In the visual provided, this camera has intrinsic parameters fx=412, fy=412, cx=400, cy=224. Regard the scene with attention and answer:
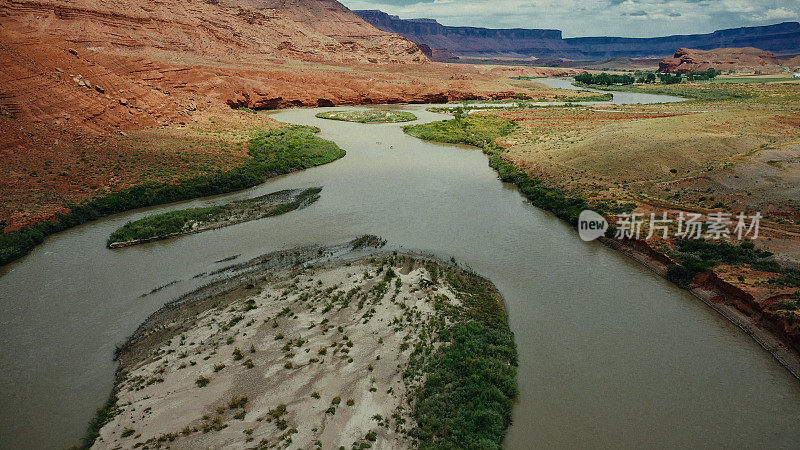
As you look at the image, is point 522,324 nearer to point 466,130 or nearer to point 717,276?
point 717,276

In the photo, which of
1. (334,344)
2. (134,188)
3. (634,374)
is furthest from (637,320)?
(134,188)

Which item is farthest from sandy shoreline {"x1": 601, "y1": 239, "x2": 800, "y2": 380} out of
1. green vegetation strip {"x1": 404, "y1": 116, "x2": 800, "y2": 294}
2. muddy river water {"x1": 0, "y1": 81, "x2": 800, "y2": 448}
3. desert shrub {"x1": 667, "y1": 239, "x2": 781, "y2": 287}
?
green vegetation strip {"x1": 404, "y1": 116, "x2": 800, "y2": 294}

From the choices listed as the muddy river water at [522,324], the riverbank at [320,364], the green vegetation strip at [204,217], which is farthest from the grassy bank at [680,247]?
the green vegetation strip at [204,217]

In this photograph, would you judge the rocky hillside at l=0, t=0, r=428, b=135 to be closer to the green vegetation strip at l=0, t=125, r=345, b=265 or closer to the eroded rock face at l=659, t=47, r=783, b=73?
the green vegetation strip at l=0, t=125, r=345, b=265

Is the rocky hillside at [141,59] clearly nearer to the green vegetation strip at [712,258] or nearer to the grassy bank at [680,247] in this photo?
the grassy bank at [680,247]

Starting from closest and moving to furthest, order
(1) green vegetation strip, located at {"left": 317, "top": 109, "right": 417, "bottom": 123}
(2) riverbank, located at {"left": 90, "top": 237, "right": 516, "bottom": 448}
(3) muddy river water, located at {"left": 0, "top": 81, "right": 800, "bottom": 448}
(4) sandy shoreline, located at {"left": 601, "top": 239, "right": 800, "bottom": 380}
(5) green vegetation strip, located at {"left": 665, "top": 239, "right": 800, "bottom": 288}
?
(2) riverbank, located at {"left": 90, "top": 237, "right": 516, "bottom": 448} < (3) muddy river water, located at {"left": 0, "top": 81, "right": 800, "bottom": 448} < (4) sandy shoreline, located at {"left": 601, "top": 239, "right": 800, "bottom": 380} < (5) green vegetation strip, located at {"left": 665, "top": 239, "right": 800, "bottom": 288} < (1) green vegetation strip, located at {"left": 317, "top": 109, "right": 417, "bottom": 123}

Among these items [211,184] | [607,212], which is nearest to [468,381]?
[607,212]
